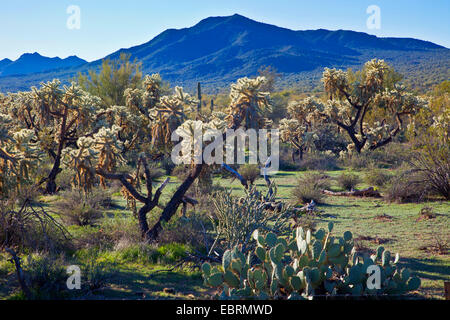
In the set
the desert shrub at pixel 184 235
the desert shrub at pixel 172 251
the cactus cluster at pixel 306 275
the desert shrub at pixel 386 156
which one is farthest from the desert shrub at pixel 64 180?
the desert shrub at pixel 386 156

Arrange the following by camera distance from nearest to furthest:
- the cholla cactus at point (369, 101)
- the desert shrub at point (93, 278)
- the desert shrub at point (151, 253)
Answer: the desert shrub at point (93, 278), the desert shrub at point (151, 253), the cholla cactus at point (369, 101)

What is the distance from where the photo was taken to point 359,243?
7426 mm

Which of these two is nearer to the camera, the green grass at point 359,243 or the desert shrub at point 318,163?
the green grass at point 359,243

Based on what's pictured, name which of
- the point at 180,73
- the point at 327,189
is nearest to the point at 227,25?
the point at 180,73

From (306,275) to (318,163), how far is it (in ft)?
53.4

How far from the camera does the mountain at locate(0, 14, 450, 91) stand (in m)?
94.9

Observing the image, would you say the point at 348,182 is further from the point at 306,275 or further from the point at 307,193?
the point at 306,275

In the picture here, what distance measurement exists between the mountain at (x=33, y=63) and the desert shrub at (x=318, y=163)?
16876 centimetres

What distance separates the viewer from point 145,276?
6062mm

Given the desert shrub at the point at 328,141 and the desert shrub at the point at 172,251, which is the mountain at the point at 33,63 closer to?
the desert shrub at the point at 328,141

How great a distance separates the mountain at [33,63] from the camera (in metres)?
174

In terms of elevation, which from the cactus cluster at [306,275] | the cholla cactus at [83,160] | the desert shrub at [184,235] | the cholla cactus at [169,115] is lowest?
the desert shrub at [184,235]

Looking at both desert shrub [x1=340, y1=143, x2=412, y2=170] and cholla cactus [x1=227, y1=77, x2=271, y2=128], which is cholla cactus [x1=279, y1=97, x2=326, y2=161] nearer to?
desert shrub [x1=340, y1=143, x2=412, y2=170]
